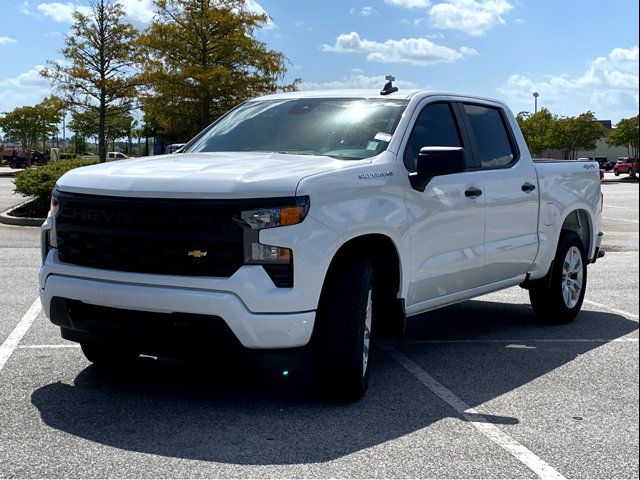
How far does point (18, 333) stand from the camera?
699cm

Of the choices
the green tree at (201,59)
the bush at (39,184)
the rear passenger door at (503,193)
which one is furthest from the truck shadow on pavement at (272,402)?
the green tree at (201,59)

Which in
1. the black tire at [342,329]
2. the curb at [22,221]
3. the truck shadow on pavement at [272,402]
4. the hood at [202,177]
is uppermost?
the hood at [202,177]

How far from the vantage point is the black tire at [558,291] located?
24.7ft

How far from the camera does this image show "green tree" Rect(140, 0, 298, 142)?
129ft

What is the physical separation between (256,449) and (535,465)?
4.35 feet

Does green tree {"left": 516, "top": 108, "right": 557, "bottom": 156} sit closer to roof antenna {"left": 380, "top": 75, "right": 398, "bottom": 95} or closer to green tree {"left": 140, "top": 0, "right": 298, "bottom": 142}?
green tree {"left": 140, "top": 0, "right": 298, "bottom": 142}

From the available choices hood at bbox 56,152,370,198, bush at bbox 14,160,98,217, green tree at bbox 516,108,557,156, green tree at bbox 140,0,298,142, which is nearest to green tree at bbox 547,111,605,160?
green tree at bbox 516,108,557,156

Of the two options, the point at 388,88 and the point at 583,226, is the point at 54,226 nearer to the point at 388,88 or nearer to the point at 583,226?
the point at 388,88

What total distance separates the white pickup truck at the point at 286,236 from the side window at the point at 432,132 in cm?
1

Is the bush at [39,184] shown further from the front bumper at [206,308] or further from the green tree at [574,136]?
the green tree at [574,136]

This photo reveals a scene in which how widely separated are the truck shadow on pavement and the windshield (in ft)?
4.75

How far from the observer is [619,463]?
4109 mm

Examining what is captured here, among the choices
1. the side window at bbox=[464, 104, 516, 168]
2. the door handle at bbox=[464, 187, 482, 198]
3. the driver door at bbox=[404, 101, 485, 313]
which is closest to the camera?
the driver door at bbox=[404, 101, 485, 313]

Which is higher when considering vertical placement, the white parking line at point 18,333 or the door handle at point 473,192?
the door handle at point 473,192
